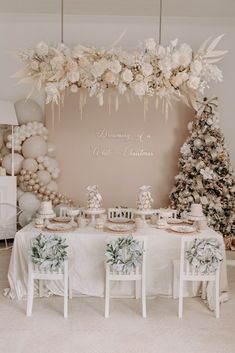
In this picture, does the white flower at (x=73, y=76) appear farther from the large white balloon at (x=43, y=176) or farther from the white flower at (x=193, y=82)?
the large white balloon at (x=43, y=176)

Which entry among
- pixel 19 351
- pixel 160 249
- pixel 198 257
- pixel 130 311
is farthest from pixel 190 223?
pixel 19 351

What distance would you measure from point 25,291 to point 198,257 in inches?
74.0

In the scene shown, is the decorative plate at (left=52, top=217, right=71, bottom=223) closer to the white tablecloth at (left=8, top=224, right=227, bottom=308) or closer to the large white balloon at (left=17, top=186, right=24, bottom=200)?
the white tablecloth at (left=8, top=224, right=227, bottom=308)

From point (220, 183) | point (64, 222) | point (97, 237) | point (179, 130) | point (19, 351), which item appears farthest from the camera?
point (179, 130)

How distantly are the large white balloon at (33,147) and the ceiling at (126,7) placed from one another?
2089 millimetres

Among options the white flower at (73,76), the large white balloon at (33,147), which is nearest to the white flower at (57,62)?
the white flower at (73,76)

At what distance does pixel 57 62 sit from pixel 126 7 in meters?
2.98

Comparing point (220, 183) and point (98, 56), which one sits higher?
point (98, 56)

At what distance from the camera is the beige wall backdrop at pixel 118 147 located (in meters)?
6.77

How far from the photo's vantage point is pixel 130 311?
3930 mm

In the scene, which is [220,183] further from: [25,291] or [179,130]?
[25,291]

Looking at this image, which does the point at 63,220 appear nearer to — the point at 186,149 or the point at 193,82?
the point at 193,82

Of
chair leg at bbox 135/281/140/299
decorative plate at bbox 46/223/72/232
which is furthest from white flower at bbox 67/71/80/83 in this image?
chair leg at bbox 135/281/140/299

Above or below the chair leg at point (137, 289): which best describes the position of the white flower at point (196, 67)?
above
